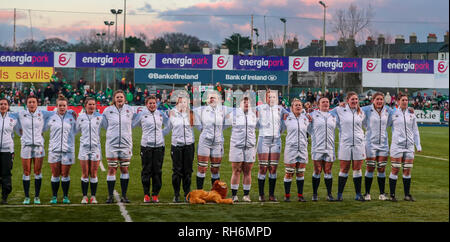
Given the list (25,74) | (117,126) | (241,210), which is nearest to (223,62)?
(25,74)

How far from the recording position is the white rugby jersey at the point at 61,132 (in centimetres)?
943

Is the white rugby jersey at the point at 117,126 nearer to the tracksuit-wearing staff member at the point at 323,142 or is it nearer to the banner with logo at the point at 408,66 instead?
the tracksuit-wearing staff member at the point at 323,142

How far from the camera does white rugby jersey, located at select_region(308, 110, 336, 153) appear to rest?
10.0 metres

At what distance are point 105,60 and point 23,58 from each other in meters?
4.89

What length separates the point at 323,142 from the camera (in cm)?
1001

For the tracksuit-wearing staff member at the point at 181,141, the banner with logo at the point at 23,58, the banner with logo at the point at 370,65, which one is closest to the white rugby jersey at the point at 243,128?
the tracksuit-wearing staff member at the point at 181,141

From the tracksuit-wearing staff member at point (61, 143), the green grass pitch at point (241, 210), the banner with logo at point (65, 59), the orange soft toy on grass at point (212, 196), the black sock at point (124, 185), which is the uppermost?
the banner with logo at point (65, 59)

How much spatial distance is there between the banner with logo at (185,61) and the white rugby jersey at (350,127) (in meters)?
26.5

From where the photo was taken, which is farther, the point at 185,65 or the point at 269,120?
the point at 185,65

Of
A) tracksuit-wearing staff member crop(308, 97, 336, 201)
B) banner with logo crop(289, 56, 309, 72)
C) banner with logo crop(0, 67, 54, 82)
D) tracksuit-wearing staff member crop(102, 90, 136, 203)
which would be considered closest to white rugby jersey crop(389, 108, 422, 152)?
tracksuit-wearing staff member crop(308, 97, 336, 201)

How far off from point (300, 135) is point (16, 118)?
4869 millimetres

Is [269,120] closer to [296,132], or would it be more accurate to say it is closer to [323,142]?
[296,132]

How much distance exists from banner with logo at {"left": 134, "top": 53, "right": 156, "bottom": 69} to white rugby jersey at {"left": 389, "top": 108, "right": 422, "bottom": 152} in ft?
88.8

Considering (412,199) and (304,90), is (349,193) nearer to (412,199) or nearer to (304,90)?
(412,199)
